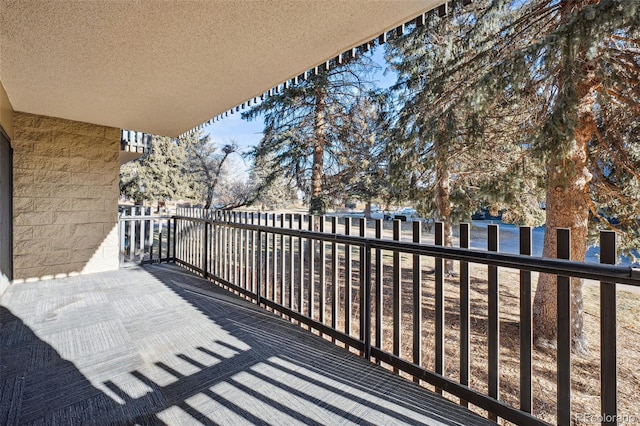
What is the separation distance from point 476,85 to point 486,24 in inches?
81.7

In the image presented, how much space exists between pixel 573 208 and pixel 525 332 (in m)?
3.86

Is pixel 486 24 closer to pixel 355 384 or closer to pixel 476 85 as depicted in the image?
pixel 476 85

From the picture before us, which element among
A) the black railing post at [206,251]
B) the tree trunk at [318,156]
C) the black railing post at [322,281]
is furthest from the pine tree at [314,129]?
the black railing post at [322,281]

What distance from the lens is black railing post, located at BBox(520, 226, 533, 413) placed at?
1594 mm

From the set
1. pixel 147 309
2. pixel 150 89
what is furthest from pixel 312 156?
pixel 147 309

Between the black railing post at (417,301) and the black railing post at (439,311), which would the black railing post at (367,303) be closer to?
the black railing post at (417,301)

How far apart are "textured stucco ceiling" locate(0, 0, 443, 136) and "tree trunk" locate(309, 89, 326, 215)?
548 cm

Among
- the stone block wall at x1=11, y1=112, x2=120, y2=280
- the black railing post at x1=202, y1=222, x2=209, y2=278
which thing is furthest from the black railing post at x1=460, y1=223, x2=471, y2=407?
the stone block wall at x1=11, y1=112, x2=120, y2=280

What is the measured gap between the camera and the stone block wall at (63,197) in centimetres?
427

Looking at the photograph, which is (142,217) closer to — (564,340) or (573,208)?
(564,340)

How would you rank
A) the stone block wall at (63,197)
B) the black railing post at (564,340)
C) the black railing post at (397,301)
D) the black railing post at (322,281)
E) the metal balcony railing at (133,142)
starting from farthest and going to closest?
the metal balcony railing at (133,142)
the stone block wall at (63,197)
the black railing post at (322,281)
the black railing post at (397,301)
the black railing post at (564,340)

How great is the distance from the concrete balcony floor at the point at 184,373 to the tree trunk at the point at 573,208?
3.55 m

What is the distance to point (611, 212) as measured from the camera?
5684 mm

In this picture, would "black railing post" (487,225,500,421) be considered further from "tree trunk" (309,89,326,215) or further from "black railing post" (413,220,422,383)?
"tree trunk" (309,89,326,215)
